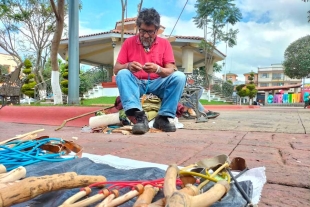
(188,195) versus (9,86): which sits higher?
(9,86)

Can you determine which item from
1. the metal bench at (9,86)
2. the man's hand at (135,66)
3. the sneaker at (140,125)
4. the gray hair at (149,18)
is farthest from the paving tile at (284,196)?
the metal bench at (9,86)

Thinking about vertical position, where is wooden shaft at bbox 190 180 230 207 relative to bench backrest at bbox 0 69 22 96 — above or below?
below

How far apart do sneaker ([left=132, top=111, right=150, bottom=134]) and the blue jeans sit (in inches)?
2.6

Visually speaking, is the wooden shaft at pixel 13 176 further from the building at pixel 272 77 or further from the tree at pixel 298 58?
the building at pixel 272 77

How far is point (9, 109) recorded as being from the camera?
4777mm

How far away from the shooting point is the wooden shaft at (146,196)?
2.17 ft

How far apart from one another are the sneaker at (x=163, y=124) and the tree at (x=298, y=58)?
876 inches

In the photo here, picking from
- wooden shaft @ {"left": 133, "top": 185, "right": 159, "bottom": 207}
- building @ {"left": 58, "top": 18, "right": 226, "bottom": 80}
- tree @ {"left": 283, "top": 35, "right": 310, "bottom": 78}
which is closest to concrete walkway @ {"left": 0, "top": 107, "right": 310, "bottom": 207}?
wooden shaft @ {"left": 133, "top": 185, "right": 159, "bottom": 207}

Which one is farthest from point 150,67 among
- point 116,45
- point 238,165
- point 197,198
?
point 116,45

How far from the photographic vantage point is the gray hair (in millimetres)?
2586

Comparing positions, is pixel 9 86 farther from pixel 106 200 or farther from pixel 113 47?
pixel 113 47

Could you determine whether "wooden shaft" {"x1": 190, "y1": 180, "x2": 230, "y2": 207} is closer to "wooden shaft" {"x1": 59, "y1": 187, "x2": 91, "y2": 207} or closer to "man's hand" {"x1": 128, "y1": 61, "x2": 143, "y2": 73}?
"wooden shaft" {"x1": 59, "y1": 187, "x2": 91, "y2": 207}

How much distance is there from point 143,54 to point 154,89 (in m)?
0.37

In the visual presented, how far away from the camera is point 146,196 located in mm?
729
